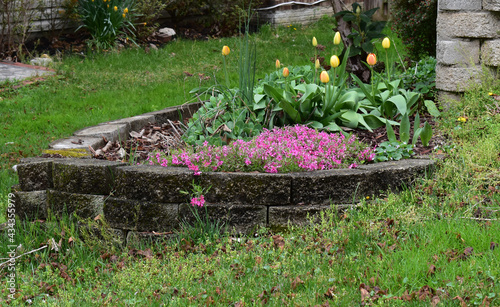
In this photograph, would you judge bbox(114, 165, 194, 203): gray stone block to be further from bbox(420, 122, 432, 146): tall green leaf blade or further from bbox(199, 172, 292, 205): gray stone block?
bbox(420, 122, 432, 146): tall green leaf blade

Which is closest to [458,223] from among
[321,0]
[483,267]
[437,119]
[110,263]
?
[483,267]

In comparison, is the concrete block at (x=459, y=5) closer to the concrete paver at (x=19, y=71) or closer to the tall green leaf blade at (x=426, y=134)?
the tall green leaf blade at (x=426, y=134)

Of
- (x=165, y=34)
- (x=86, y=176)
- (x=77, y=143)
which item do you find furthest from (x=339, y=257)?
(x=165, y=34)

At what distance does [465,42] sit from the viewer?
15.0 feet

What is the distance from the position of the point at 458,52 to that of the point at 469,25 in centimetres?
24

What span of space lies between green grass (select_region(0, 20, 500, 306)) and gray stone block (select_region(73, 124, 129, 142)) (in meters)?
0.81

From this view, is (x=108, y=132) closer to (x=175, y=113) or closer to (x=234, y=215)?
(x=175, y=113)

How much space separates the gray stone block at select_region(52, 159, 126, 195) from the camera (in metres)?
3.59

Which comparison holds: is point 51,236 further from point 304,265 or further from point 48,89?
point 48,89

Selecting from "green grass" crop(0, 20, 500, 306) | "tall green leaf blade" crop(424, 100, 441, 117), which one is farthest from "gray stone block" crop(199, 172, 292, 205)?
"tall green leaf blade" crop(424, 100, 441, 117)

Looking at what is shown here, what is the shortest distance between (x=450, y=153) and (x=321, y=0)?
9534 mm

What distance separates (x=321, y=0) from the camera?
41.1 ft

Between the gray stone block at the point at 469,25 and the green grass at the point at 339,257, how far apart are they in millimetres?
417

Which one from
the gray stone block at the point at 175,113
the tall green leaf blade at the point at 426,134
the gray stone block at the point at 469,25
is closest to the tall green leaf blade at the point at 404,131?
the tall green leaf blade at the point at 426,134
